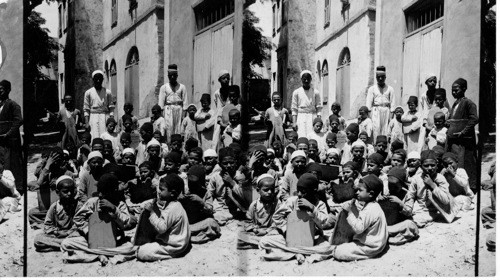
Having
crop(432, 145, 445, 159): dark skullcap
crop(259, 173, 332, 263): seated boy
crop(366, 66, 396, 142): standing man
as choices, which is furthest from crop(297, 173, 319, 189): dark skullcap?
crop(432, 145, 445, 159): dark skullcap

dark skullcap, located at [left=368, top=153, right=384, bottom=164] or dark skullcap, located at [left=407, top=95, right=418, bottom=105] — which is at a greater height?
dark skullcap, located at [left=407, top=95, right=418, bottom=105]

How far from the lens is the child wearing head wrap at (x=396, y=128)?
5.75m

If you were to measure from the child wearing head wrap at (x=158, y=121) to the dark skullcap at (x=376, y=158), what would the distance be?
1724 mm

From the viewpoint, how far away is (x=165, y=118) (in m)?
5.82

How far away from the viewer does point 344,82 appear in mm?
5746

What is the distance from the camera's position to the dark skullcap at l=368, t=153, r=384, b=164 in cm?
562

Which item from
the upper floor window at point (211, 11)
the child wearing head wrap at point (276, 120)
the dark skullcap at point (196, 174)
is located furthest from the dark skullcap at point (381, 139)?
the upper floor window at point (211, 11)

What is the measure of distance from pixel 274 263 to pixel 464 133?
Answer: 1.86 metres

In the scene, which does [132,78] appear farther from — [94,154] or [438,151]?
[438,151]

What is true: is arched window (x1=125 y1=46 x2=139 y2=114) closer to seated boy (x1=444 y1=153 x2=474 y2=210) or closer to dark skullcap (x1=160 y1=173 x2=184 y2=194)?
dark skullcap (x1=160 y1=173 x2=184 y2=194)

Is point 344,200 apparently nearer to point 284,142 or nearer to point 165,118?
point 284,142

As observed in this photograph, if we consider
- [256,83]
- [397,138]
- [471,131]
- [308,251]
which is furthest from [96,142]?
[471,131]

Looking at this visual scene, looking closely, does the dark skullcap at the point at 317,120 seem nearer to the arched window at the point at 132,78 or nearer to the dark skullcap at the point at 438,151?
the dark skullcap at the point at 438,151

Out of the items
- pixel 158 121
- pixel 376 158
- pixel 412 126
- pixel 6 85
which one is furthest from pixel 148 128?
pixel 412 126
